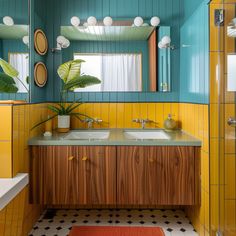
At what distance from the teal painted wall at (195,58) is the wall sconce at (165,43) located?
13 centimetres

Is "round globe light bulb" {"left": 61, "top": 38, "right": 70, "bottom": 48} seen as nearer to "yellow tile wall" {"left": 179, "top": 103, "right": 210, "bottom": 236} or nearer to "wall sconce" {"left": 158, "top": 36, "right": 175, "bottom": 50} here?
"wall sconce" {"left": 158, "top": 36, "right": 175, "bottom": 50}

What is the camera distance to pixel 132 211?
8.38 ft

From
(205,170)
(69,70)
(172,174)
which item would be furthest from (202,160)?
(69,70)

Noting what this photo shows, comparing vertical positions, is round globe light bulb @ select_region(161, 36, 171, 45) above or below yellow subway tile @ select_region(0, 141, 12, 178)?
above

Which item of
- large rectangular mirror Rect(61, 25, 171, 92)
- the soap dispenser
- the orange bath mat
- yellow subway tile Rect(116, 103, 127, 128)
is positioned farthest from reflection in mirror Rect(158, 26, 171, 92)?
the orange bath mat

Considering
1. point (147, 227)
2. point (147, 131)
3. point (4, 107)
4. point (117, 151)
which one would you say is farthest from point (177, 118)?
point (4, 107)

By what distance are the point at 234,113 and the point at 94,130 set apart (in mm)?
1430

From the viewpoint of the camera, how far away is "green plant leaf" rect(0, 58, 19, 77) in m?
1.94

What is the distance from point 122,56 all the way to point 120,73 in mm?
181

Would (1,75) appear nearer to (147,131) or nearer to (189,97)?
(147,131)

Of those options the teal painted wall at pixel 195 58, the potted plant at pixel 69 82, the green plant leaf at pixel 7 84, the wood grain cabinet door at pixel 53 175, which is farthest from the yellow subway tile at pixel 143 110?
the green plant leaf at pixel 7 84

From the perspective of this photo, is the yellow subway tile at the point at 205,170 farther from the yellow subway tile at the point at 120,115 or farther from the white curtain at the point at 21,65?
the white curtain at the point at 21,65

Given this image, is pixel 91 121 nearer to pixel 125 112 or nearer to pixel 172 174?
pixel 125 112

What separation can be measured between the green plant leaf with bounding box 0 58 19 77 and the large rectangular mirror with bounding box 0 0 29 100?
0.02 m
